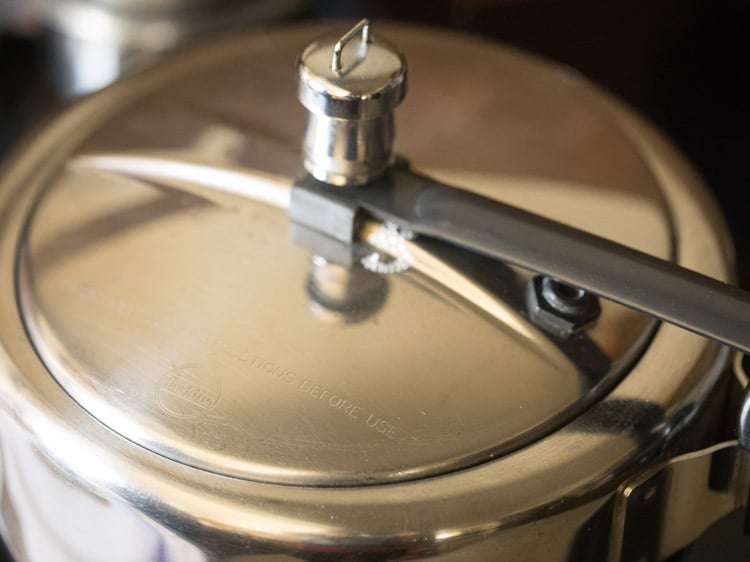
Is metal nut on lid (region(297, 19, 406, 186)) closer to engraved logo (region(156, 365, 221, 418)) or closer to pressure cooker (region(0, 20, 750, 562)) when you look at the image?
pressure cooker (region(0, 20, 750, 562))

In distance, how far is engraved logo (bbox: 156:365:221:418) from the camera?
1.44ft

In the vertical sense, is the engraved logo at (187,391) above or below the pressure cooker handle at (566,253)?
below

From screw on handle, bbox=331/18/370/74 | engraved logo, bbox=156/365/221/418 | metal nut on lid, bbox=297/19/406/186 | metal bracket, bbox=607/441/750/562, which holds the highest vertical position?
screw on handle, bbox=331/18/370/74

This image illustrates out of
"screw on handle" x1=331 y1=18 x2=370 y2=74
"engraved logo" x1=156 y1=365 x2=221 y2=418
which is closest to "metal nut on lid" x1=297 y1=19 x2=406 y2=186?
"screw on handle" x1=331 y1=18 x2=370 y2=74

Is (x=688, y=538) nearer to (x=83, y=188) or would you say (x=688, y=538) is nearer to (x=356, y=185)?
(x=356, y=185)

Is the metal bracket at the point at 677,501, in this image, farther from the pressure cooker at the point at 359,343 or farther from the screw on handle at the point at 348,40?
the screw on handle at the point at 348,40

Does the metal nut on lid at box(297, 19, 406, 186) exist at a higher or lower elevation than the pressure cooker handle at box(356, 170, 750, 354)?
higher

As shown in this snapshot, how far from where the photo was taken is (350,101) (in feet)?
1.51

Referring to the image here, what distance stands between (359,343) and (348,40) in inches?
5.7

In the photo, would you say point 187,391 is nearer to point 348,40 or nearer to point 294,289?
point 294,289

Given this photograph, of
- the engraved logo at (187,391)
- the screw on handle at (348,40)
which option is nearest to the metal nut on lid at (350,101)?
the screw on handle at (348,40)

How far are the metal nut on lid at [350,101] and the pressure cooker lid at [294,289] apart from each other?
4 centimetres

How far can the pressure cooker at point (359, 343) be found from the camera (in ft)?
1.37

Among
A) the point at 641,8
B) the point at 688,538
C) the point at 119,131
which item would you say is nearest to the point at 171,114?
the point at 119,131
